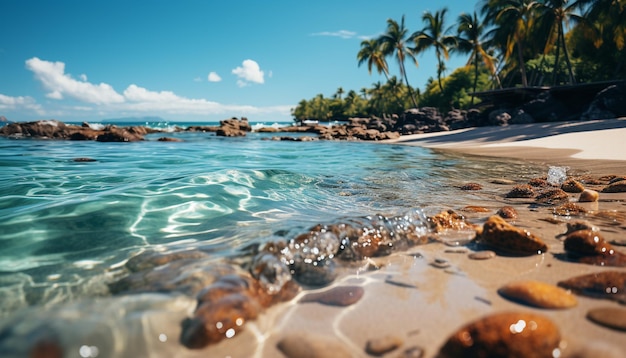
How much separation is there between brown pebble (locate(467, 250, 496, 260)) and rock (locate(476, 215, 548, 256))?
10 centimetres

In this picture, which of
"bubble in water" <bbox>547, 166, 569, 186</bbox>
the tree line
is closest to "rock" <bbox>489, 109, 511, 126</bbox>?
the tree line

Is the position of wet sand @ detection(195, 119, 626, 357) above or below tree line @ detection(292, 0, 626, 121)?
below

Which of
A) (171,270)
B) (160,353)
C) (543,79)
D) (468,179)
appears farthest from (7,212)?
(543,79)

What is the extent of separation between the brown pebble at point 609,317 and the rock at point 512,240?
70 centimetres

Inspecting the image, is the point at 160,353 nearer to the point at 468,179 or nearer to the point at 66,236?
the point at 66,236

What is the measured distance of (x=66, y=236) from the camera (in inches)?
101

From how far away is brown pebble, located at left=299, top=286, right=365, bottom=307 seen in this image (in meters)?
1.55

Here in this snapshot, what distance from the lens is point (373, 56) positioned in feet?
122

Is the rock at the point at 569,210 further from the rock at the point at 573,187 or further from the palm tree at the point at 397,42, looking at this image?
the palm tree at the point at 397,42

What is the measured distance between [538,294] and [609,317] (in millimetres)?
241

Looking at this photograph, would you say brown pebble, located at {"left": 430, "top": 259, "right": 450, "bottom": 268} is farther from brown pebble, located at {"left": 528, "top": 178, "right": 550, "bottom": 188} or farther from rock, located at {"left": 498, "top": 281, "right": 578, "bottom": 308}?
brown pebble, located at {"left": 528, "top": 178, "right": 550, "bottom": 188}

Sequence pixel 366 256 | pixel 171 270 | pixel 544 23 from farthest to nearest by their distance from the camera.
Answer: pixel 544 23
pixel 366 256
pixel 171 270

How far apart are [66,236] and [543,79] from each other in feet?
151

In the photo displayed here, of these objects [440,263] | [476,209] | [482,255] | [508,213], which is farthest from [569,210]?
[440,263]
